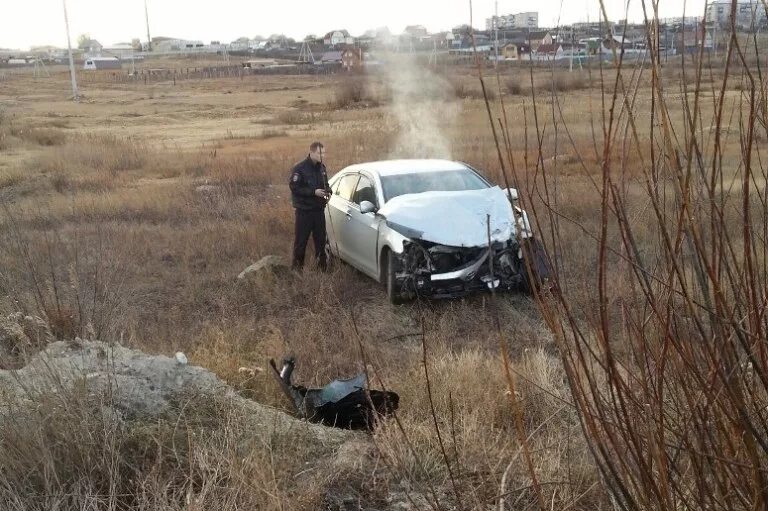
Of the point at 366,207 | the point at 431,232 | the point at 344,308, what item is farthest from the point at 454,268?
the point at 366,207

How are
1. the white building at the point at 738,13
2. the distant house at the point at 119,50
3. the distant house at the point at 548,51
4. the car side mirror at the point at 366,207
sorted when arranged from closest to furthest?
the white building at the point at 738,13 < the distant house at the point at 548,51 < the car side mirror at the point at 366,207 < the distant house at the point at 119,50

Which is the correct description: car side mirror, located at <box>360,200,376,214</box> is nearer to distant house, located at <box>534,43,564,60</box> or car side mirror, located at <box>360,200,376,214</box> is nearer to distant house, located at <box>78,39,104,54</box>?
distant house, located at <box>534,43,564,60</box>

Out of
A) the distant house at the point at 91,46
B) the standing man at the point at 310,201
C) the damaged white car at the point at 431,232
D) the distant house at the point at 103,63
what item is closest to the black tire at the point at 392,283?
the damaged white car at the point at 431,232

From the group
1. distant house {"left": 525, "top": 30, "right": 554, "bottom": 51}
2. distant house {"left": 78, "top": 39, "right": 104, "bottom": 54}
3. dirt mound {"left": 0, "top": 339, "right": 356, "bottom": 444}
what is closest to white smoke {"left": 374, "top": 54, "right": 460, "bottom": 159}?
dirt mound {"left": 0, "top": 339, "right": 356, "bottom": 444}

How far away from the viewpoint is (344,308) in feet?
25.4

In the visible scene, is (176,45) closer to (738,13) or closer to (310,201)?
(310,201)

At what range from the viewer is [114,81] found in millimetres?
79812

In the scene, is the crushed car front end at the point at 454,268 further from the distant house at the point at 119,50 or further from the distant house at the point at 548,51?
the distant house at the point at 119,50

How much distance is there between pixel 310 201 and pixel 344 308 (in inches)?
87.0

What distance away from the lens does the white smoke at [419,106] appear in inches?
700

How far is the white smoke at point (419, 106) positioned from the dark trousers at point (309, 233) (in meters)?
7.11

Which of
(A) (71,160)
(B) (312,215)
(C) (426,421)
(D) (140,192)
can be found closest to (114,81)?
(A) (71,160)

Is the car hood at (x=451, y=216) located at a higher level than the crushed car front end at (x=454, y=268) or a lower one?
higher

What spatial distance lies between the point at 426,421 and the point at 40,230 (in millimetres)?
9664
